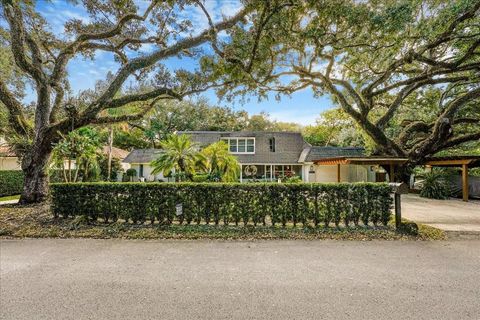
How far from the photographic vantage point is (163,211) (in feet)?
22.5

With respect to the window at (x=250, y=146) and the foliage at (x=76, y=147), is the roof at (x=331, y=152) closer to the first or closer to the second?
the window at (x=250, y=146)

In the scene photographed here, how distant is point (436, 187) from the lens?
14.2 m

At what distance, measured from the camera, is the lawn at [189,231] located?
6.01 metres

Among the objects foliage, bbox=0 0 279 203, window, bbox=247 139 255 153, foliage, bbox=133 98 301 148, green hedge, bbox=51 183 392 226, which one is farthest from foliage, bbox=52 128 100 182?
foliage, bbox=133 98 301 148

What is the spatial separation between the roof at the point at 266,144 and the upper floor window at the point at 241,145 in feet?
1.00

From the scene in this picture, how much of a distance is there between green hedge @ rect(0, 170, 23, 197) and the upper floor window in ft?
48.7

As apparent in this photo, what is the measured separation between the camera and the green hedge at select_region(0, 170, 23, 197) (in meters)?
14.0

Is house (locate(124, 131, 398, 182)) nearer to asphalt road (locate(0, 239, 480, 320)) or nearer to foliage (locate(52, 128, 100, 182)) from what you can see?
foliage (locate(52, 128, 100, 182))

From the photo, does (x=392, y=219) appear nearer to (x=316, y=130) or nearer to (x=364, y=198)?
(x=364, y=198)

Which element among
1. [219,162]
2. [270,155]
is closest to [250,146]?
[270,155]

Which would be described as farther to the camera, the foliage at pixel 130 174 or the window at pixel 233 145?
the window at pixel 233 145

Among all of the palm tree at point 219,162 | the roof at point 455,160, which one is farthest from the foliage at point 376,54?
the palm tree at point 219,162

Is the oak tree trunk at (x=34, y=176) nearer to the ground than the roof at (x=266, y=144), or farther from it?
A: nearer to the ground

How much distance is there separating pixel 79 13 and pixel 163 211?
880 centimetres
